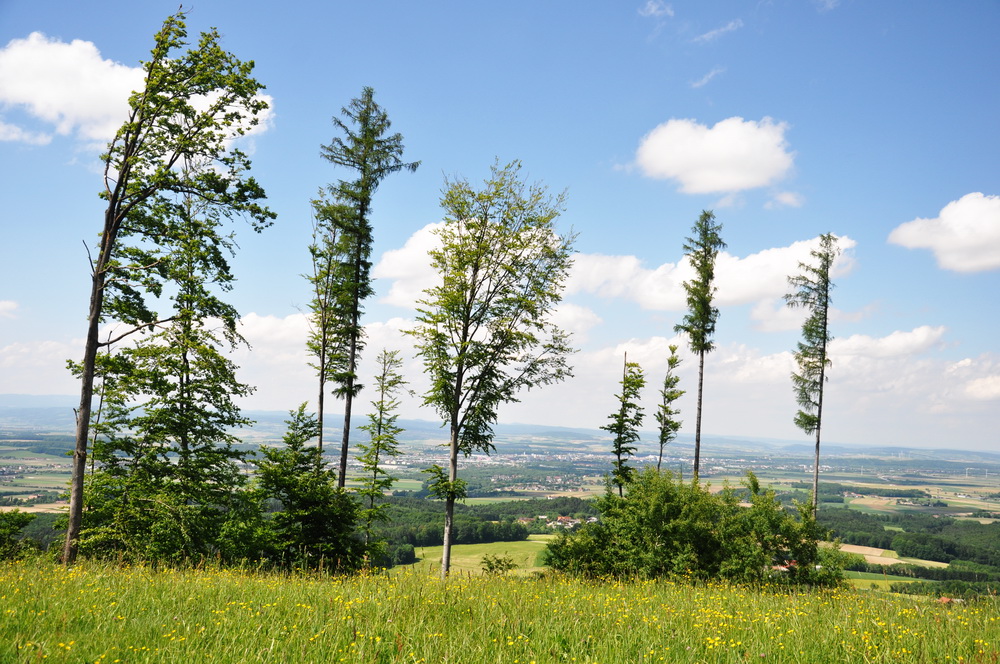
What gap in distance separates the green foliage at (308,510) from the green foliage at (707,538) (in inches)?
334

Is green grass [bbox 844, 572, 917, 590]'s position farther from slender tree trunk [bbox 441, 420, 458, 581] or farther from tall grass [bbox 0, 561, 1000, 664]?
slender tree trunk [bbox 441, 420, 458, 581]

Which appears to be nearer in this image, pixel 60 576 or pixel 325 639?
pixel 325 639

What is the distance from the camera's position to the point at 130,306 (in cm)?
1242

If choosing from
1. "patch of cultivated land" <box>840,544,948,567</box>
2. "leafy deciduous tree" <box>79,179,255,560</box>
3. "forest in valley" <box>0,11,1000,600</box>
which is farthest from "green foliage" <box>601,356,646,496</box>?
"patch of cultivated land" <box>840,544,948,567</box>

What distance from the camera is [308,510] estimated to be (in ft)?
56.6

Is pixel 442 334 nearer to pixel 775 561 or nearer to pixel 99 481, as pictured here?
pixel 99 481

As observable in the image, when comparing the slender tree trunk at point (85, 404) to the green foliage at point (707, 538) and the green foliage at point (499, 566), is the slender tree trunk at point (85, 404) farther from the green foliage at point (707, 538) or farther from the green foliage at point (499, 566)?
the green foliage at point (707, 538)

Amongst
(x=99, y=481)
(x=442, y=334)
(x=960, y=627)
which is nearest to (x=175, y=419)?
(x=99, y=481)

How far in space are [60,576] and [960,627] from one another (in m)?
11.3

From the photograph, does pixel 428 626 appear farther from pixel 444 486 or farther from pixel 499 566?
pixel 499 566

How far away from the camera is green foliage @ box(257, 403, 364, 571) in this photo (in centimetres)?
1708

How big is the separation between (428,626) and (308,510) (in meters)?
14.3

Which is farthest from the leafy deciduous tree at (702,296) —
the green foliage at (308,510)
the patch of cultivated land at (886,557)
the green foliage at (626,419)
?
the patch of cultivated land at (886,557)

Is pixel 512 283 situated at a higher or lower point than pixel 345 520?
higher
